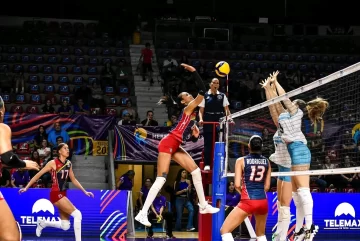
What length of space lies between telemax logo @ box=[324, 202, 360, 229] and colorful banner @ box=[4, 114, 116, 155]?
7454 mm

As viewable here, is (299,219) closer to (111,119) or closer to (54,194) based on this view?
(54,194)

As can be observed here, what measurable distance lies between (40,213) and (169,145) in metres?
7.35

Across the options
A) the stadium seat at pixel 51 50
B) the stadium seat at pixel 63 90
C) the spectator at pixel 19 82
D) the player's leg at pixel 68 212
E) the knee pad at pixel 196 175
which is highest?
the stadium seat at pixel 51 50

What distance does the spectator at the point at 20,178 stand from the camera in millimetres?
20567

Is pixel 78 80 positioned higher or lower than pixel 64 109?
higher

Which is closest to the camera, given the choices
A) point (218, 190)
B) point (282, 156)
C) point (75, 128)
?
point (282, 156)

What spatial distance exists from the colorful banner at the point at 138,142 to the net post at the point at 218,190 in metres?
8.50

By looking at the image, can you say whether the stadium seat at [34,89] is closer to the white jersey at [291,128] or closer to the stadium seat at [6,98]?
the stadium seat at [6,98]

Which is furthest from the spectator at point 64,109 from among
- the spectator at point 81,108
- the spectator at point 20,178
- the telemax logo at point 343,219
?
the telemax logo at point 343,219

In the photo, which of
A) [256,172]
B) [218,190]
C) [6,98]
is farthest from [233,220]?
[6,98]

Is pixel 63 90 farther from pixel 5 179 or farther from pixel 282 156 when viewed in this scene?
pixel 282 156

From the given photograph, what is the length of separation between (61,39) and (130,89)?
5.07 metres

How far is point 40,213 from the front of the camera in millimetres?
18719

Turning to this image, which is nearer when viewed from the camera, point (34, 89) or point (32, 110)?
point (32, 110)
